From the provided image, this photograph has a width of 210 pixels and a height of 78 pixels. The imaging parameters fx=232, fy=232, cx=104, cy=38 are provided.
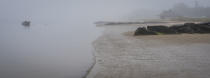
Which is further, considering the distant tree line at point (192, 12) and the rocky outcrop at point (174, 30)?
Answer: the distant tree line at point (192, 12)

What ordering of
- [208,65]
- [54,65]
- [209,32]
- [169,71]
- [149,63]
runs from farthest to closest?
1. [209,32]
2. [54,65]
3. [149,63]
4. [208,65]
5. [169,71]

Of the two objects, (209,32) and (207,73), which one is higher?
(209,32)

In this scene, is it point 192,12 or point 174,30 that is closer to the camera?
point 174,30

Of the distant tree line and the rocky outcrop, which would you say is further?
the distant tree line

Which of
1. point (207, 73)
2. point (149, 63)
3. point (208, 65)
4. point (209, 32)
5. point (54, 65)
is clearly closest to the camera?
point (207, 73)

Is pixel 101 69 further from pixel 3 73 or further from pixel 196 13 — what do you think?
pixel 196 13

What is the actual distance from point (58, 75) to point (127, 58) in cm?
373

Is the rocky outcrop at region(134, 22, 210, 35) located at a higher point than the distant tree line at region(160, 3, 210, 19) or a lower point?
lower

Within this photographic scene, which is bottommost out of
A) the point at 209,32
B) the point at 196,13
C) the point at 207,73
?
the point at 207,73

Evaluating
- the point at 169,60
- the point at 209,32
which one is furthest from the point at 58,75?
the point at 209,32

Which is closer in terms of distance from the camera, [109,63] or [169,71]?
[169,71]

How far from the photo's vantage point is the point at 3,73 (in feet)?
29.7

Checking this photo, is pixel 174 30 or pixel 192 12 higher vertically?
pixel 192 12

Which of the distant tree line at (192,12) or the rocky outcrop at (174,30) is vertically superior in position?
the distant tree line at (192,12)
